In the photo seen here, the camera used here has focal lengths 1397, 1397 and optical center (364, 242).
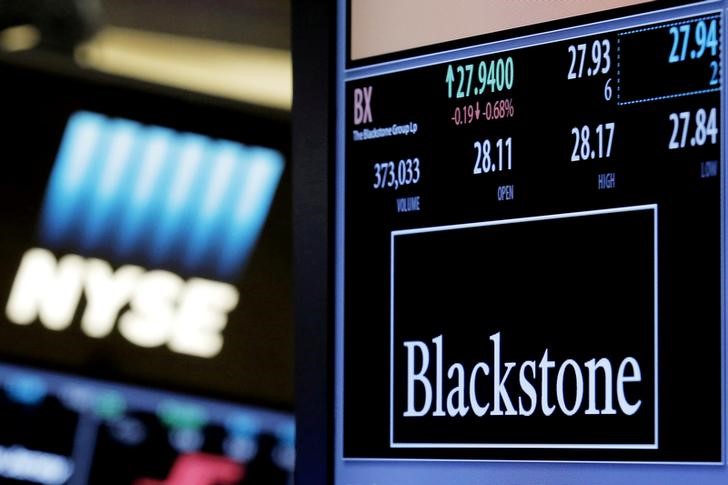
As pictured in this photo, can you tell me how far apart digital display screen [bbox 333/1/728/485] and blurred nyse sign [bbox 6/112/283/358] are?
3.02m

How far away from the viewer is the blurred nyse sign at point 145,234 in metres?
4.38

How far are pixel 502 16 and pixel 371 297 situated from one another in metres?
0.31

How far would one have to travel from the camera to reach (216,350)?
439 cm

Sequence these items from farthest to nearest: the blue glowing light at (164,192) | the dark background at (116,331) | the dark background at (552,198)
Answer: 1. the blue glowing light at (164,192)
2. the dark background at (116,331)
3. the dark background at (552,198)

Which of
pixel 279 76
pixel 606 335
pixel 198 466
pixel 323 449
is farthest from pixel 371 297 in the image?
pixel 279 76

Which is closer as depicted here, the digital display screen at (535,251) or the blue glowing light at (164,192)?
the digital display screen at (535,251)

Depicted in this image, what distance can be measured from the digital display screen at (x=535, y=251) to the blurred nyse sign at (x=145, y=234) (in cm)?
302

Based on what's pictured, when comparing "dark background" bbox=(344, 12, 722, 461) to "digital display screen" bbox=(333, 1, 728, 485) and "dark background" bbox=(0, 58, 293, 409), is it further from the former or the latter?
"dark background" bbox=(0, 58, 293, 409)

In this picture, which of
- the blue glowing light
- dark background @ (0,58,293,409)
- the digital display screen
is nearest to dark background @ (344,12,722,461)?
the digital display screen

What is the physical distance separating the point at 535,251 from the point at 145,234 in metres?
3.27

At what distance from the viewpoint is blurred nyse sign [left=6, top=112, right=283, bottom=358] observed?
172 inches

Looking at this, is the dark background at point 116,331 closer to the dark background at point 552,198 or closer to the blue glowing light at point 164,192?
the blue glowing light at point 164,192

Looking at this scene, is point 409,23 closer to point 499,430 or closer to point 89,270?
point 499,430

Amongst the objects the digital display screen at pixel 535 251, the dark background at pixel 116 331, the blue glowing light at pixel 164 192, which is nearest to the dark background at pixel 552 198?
the digital display screen at pixel 535 251
